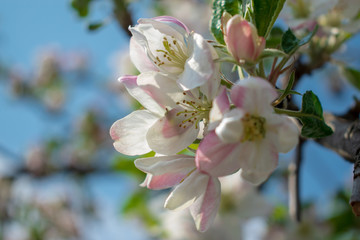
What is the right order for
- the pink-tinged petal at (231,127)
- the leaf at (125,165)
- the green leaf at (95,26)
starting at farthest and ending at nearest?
the leaf at (125,165) → the green leaf at (95,26) → the pink-tinged petal at (231,127)

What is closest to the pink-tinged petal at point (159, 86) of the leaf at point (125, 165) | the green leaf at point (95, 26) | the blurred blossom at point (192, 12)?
the green leaf at point (95, 26)

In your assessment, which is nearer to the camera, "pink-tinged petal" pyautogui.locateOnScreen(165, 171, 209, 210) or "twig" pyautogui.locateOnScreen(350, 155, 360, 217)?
"twig" pyautogui.locateOnScreen(350, 155, 360, 217)

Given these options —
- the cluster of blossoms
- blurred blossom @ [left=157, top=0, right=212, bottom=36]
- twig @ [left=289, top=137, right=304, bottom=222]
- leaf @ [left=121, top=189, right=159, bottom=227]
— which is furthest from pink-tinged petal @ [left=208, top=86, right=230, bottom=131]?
blurred blossom @ [left=157, top=0, right=212, bottom=36]

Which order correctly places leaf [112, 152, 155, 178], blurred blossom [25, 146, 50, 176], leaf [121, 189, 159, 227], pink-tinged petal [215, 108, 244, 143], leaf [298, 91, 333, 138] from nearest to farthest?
pink-tinged petal [215, 108, 244, 143] < leaf [298, 91, 333, 138] < leaf [112, 152, 155, 178] < leaf [121, 189, 159, 227] < blurred blossom [25, 146, 50, 176]

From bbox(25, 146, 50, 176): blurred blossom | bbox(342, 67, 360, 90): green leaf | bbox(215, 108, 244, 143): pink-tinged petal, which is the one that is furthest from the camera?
bbox(25, 146, 50, 176): blurred blossom

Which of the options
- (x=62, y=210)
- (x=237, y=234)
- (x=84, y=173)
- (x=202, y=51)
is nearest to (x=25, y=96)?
(x=62, y=210)

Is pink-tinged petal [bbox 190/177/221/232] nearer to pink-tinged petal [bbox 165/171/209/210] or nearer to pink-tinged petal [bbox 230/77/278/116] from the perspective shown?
pink-tinged petal [bbox 165/171/209/210]

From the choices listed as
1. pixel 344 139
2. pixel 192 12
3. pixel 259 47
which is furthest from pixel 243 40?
pixel 192 12

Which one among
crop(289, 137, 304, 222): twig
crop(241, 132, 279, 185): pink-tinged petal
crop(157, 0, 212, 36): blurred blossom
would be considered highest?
crop(241, 132, 279, 185): pink-tinged petal

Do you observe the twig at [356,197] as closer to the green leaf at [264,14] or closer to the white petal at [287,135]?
the white petal at [287,135]
